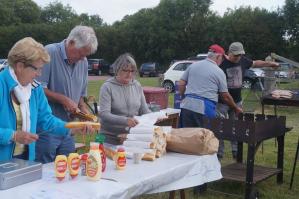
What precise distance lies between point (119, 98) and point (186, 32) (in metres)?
38.9

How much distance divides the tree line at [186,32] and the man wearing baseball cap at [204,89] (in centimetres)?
3124

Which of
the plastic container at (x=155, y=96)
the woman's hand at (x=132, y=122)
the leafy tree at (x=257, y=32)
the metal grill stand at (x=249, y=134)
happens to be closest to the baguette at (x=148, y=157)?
the woman's hand at (x=132, y=122)

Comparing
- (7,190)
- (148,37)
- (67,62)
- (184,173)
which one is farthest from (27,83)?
(148,37)

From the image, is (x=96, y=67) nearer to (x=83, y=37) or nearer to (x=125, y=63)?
(x=125, y=63)

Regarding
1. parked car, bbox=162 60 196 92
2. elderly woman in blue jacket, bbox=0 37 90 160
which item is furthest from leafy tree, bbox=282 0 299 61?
elderly woman in blue jacket, bbox=0 37 90 160

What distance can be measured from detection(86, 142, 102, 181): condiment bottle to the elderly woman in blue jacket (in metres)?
0.31

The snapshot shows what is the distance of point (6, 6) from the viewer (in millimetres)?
60250

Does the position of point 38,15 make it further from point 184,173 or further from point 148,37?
point 184,173

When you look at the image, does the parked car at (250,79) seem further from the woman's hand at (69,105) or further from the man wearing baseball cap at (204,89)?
the woman's hand at (69,105)

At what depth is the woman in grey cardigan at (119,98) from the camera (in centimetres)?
Answer: 372

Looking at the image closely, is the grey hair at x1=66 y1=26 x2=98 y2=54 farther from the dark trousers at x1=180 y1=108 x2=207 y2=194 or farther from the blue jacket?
the dark trousers at x1=180 y1=108 x2=207 y2=194

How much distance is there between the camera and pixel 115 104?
3783 millimetres

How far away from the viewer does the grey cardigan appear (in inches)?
147

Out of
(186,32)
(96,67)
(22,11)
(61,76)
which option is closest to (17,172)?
(61,76)
